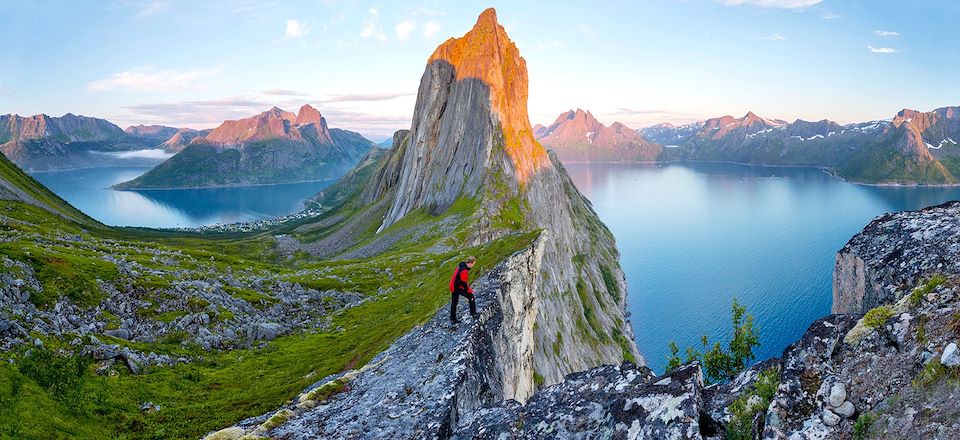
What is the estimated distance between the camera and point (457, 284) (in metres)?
27.2

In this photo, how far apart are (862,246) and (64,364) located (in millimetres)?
33661

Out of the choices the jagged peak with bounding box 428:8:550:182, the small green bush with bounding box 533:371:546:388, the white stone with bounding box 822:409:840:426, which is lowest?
the small green bush with bounding box 533:371:546:388

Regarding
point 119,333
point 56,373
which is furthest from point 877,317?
point 119,333

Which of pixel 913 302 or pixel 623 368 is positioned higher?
pixel 913 302

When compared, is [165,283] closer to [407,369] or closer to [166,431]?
[166,431]

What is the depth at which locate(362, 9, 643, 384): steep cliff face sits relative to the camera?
92.1 m

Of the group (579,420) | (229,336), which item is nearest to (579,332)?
(229,336)

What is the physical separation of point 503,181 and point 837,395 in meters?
103

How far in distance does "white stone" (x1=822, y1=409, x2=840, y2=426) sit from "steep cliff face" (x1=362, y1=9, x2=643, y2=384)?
58719 mm

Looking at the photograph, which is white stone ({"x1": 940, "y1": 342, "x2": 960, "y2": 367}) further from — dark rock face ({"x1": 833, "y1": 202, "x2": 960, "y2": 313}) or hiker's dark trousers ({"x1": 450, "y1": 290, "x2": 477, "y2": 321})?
hiker's dark trousers ({"x1": 450, "y1": 290, "x2": 477, "y2": 321})

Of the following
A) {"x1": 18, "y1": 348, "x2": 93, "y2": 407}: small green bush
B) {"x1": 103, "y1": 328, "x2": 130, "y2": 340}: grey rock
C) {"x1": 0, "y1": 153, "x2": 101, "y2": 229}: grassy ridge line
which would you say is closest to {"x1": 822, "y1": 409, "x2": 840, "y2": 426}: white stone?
{"x1": 18, "y1": 348, "x2": 93, "y2": 407}: small green bush

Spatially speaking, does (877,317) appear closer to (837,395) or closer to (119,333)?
(837,395)

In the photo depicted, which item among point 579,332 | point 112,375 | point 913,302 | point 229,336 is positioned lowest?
point 579,332

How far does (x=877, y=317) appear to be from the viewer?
477 inches
